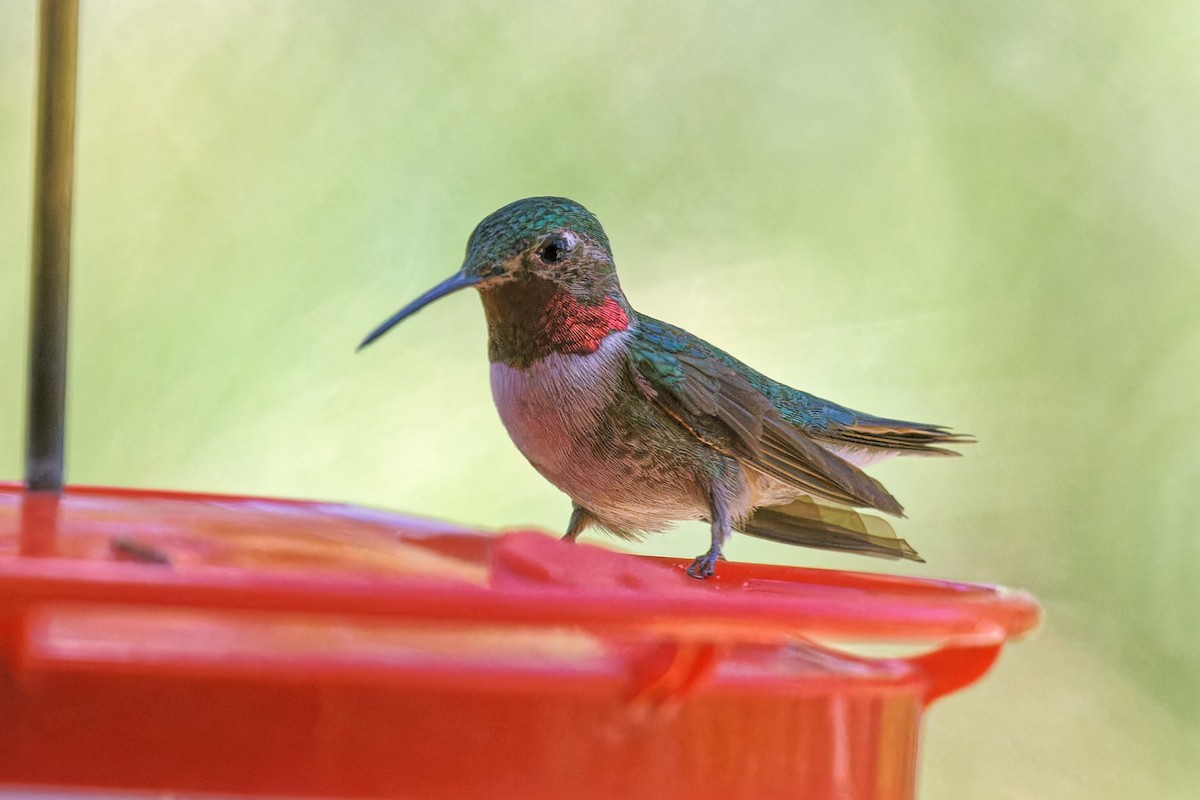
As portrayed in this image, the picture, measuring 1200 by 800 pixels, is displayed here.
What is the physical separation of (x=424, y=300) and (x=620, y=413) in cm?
77

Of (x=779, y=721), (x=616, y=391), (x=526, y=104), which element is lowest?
(x=779, y=721)

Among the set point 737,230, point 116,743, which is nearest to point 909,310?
point 737,230

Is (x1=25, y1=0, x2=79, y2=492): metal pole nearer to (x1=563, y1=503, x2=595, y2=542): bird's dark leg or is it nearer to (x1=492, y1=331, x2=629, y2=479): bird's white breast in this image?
(x1=492, y1=331, x2=629, y2=479): bird's white breast

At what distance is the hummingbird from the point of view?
9.96 feet

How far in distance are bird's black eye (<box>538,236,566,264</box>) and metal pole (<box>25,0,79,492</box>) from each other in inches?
54.6

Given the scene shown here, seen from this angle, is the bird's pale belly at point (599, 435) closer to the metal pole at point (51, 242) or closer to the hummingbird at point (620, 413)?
the hummingbird at point (620, 413)

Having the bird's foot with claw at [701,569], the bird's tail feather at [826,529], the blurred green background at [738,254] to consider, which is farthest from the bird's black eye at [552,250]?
the blurred green background at [738,254]

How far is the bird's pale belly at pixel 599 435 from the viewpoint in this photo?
309 cm

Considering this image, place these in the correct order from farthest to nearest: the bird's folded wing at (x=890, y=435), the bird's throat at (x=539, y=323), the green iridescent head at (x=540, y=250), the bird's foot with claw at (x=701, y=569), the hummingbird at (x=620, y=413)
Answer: the bird's folded wing at (x=890, y=435)
the bird's throat at (x=539, y=323)
the hummingbird at (x=620, y=413)
the green iridescent head at (x=540, y=250)
the bird's foot with claw at (x=701, y=569)

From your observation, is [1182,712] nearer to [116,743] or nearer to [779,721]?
[779,721]

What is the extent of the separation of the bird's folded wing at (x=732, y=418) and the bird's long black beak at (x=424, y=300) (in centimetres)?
47

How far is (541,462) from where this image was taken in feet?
10.3

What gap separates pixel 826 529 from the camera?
3186 millimetres

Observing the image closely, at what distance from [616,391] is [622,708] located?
5.87 feet
